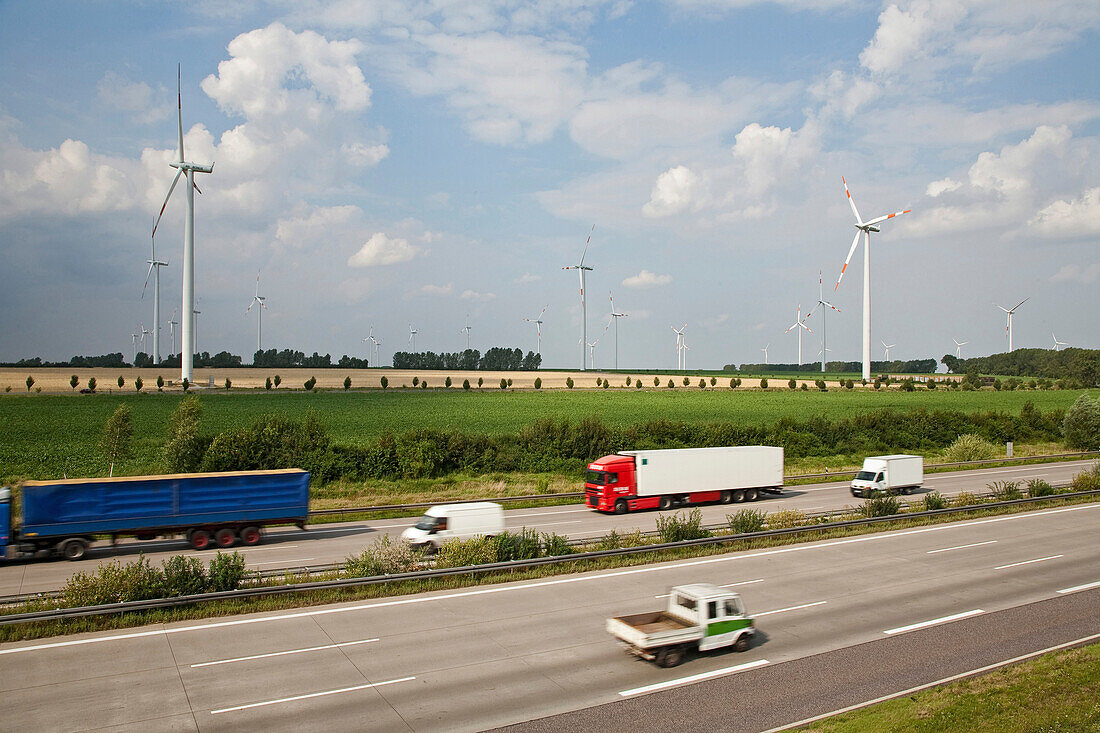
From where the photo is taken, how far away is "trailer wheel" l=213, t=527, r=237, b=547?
100ft

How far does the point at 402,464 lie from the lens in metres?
49.0

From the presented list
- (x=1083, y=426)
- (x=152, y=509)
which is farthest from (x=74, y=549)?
(x=1083, y=426)

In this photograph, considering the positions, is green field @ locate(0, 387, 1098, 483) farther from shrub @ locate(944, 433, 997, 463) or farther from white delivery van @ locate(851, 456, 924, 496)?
white delivery van @ locate(851, 456, 924, 496)

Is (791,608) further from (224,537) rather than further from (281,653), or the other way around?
(224,537)

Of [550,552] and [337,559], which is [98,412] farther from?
[550,552]

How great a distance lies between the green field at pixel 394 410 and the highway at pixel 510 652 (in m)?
33.3

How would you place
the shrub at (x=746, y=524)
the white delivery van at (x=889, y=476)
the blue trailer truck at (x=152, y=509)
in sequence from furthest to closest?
the white delivery van at (x=889, y=476) < the shrub at (x=746, y=524) < the blue trailer truck at (x=152, y=509)

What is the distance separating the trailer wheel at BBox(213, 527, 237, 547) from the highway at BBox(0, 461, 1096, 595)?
659 millimetres

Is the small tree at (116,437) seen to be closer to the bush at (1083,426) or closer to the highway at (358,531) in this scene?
the highway at (358,531)

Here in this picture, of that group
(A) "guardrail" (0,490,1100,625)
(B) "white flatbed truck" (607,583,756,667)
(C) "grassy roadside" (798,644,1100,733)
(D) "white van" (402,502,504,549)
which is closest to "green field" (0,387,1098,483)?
(D) "white van" (402,502,504,549)

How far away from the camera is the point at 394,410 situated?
89.2m

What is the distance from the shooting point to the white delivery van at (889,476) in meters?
43.3

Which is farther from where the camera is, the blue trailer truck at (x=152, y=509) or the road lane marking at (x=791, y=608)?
the blue trailer truck at (x=152, y=509)

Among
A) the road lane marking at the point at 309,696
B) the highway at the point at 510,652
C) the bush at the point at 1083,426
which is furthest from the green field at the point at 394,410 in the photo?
the road lane marking at the point at 309,696
